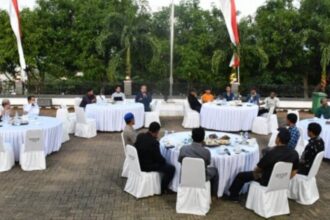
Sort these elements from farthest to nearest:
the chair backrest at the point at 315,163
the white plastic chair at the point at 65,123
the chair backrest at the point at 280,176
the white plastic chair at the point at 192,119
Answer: the white plastic chair at the point at 192,119, the white plastic chair at the point at 65,123, the chair backrest at the point at 315,163, the chair backrest at the point at 280,176

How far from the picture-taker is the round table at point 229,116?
1454 cm

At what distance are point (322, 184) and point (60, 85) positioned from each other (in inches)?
667

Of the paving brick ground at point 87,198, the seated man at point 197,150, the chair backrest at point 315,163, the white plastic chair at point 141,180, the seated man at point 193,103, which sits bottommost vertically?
the paving brick ground at point 87,198

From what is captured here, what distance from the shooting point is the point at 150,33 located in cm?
2300

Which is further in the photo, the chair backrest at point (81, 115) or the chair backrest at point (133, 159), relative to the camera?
the chair backrest at point (81, 115)

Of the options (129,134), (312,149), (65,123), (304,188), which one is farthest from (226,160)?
(65,123)

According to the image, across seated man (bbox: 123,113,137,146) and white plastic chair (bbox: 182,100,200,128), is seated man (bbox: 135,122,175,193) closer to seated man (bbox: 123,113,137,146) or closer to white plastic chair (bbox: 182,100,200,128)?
seated man (bbox: 123,113,137,146)

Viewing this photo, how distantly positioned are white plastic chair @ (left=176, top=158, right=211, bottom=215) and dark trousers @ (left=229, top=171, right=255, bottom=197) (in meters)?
0.62

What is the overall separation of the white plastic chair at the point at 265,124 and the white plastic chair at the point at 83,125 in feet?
17.2

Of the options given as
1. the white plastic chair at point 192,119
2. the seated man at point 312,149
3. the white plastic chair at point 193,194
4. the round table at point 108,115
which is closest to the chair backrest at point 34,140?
the white plastic chair at point 193,194

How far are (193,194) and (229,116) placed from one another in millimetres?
7500

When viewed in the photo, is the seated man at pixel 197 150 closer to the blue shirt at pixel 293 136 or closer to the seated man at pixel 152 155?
the seated man at pixel 152 155

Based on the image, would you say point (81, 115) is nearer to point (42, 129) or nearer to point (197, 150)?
point (42, 129)

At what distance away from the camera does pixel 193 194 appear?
24.2 feet
